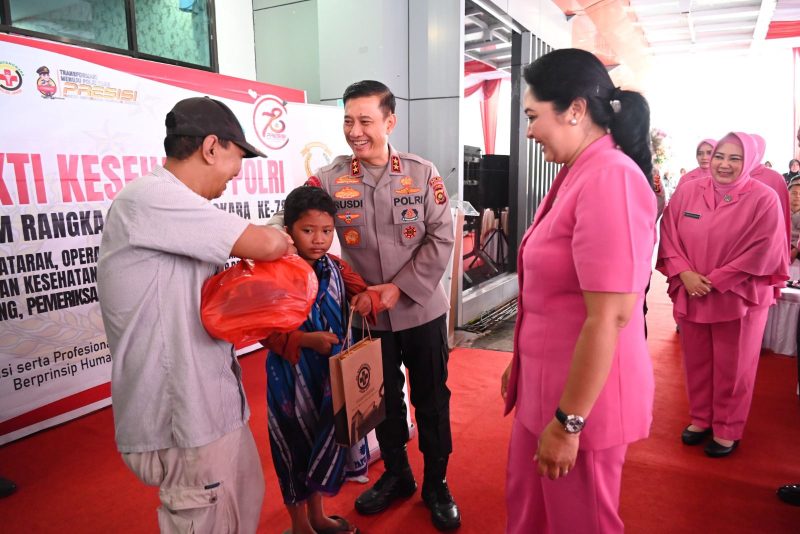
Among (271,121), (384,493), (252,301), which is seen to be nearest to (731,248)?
(384,493)

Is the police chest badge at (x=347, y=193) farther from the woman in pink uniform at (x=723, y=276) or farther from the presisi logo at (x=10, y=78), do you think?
the presisi logo at (x=10, y=78)

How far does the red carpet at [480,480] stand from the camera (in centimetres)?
209

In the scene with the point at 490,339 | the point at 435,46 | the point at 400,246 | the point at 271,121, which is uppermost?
the point at 435,46

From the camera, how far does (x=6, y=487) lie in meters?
2.33

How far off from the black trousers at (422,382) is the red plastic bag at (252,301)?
0.78 m

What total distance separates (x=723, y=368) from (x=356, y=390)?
1992 mm

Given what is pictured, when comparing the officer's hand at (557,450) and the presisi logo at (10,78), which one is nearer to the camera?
the officer's hand at (557,450)

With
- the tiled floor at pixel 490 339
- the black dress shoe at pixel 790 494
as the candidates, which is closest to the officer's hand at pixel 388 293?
the black dress shoe at pixel 790 494

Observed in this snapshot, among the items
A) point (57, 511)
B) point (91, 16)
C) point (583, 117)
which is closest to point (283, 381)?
point (583, 117)

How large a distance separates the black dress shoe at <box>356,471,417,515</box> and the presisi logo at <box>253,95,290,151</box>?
273 cm

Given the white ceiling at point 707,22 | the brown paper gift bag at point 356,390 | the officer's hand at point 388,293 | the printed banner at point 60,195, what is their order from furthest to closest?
the white ceiling at point 707,22, the printed banner at point 60,195, the officer's hand at point 388,293, the brown paper gift bag at point 356,390

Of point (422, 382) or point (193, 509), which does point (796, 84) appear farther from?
point (193, 509)

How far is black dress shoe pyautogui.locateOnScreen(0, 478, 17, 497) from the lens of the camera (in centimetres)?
231

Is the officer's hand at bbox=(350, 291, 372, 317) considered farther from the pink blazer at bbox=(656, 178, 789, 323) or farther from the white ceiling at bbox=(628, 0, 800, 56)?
the white ceiling at bbox=(628, 0, 800, 56)
